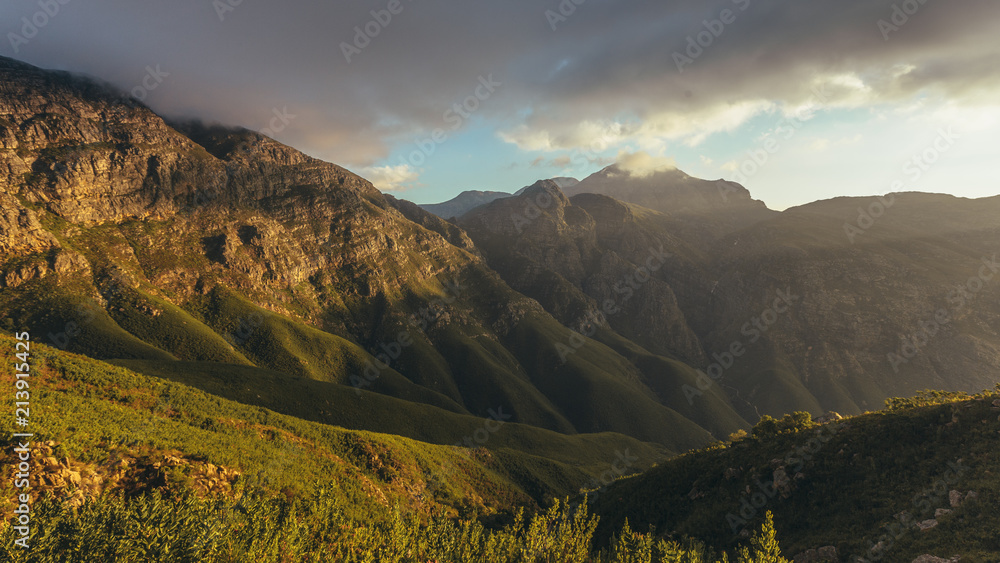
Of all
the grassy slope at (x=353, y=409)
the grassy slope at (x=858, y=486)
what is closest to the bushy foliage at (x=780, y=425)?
the grassy slope at (x=858, y=486)

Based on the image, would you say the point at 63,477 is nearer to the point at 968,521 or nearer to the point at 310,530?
the point at 310,530

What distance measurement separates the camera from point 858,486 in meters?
47.2

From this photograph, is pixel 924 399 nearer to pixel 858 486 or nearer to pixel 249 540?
pixel 858 486

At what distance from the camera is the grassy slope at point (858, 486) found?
3531 cm

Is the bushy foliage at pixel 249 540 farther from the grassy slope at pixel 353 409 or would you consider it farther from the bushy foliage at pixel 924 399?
the grassy slope at pixel 353 409

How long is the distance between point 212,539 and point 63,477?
67.0ft

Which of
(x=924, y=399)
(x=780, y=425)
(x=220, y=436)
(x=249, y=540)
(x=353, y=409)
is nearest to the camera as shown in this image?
(x=249, y=540)

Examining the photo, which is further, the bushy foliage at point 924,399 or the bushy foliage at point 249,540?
the bushy foliage at point 924,399

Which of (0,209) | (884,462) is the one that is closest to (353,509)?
(884,462)

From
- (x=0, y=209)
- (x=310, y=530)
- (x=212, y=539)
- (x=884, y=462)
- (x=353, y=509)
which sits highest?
(x=0, y=209)

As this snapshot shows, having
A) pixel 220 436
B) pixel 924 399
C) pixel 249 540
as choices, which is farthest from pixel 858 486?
pixel 220 436

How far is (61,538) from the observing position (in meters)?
21.7

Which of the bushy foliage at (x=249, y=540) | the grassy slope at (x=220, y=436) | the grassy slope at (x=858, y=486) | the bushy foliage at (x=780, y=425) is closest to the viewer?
the bushy foliage at (x=249, y=540)

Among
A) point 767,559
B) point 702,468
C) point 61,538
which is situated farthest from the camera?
point 702,468
